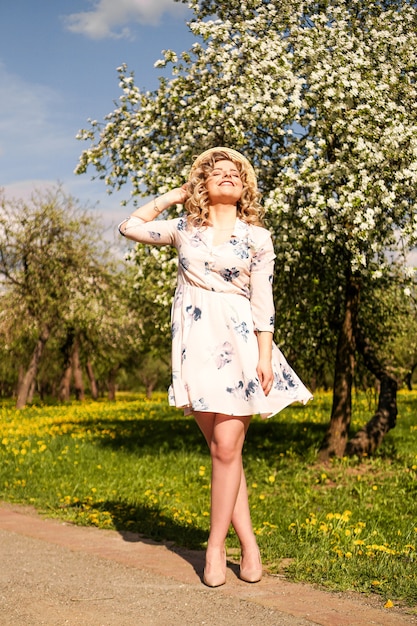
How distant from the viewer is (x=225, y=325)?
469 centimetres

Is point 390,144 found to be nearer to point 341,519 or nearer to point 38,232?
point 341,519

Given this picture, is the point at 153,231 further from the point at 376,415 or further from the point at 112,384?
the point at 112,384

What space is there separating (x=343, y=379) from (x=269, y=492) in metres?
2.44

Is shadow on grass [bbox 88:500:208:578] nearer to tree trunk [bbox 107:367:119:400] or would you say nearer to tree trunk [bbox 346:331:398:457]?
tree trunk [bbox 346:331:398:457]

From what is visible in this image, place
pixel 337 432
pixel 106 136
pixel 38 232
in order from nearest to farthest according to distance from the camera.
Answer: pixel 337 432, pixel 106 136, pixel 38 232

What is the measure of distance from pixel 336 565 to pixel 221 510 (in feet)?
3.24

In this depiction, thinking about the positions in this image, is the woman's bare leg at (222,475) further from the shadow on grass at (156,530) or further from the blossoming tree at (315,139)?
the blossoming tree at (315,139)

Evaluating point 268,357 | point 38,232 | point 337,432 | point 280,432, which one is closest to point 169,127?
point 337,432

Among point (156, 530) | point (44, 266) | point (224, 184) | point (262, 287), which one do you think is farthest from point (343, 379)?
point (44, 266)

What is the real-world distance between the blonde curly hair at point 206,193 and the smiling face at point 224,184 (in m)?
0.03

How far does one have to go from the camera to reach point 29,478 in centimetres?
1014

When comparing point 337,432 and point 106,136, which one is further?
point 106,136

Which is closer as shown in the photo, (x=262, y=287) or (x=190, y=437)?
(x=262, y=287)

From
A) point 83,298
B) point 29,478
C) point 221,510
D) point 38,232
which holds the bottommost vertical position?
point 29,478
